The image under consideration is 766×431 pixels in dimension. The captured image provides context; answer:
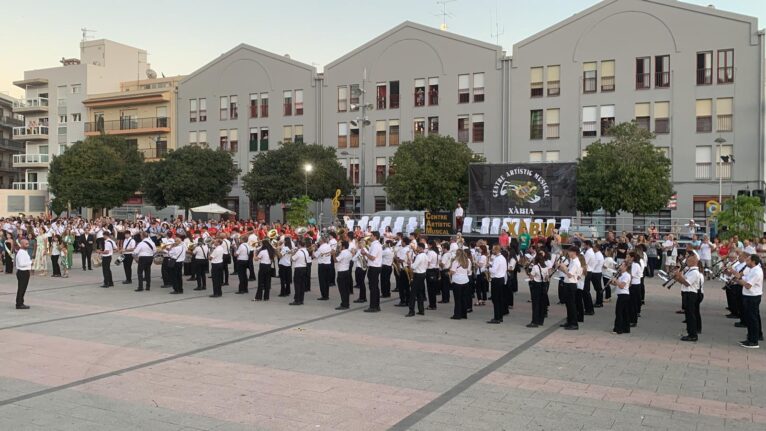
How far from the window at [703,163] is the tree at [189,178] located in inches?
1296

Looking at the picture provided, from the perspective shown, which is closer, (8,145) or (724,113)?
(724,113)

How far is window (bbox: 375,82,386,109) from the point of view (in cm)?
5066

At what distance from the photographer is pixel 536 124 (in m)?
45.8

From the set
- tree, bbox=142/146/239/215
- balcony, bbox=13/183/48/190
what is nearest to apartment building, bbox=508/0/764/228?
tree, bbox=142/146/239/215

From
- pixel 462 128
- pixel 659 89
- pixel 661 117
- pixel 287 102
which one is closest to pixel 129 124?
pixel 287 102

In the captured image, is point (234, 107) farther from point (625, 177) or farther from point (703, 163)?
point (703, 163)

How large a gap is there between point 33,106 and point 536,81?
51666mm

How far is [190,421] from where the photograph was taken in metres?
7.34

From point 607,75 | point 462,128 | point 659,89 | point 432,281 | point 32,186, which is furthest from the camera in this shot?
point 32,186

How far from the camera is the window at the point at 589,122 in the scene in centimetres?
4406

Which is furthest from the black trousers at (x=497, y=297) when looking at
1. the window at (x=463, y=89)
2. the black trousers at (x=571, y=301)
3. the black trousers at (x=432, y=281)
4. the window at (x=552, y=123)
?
the window at (x=463, y=89)

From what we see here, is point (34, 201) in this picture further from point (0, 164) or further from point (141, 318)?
point (141, 318)

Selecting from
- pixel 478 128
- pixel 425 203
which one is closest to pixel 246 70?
pixel 478 128

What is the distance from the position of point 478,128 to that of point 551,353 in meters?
37.6
